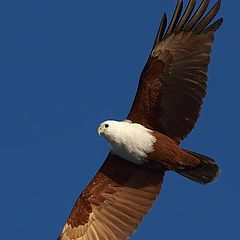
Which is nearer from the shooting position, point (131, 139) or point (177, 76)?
point (131, 139)

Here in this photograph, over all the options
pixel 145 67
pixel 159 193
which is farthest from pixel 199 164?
pixel 145 67

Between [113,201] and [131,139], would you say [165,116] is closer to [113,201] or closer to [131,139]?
[131,139]

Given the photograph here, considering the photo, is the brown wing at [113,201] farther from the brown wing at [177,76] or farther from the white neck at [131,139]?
the brown wing at [177,76]

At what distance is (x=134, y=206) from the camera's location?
14688 mm

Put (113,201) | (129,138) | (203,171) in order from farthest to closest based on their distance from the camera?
(113,201), (203,171), (129,138)

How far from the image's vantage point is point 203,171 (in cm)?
1428

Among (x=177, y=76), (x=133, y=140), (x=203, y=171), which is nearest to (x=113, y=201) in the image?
(x=133, y=140)

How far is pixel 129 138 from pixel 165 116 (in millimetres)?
789

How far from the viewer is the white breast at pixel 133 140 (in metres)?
14.1

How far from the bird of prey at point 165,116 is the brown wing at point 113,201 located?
18 millimetres

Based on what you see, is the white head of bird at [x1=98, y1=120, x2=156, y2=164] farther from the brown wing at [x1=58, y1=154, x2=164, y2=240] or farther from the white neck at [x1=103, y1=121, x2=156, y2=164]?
the brown wing at [x1=58, y1=154, x2=164, y2=240]

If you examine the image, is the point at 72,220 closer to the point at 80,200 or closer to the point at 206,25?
the point at 80,200

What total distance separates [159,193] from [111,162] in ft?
3.28

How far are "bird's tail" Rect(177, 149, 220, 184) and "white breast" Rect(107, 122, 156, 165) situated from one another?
2.25ft
